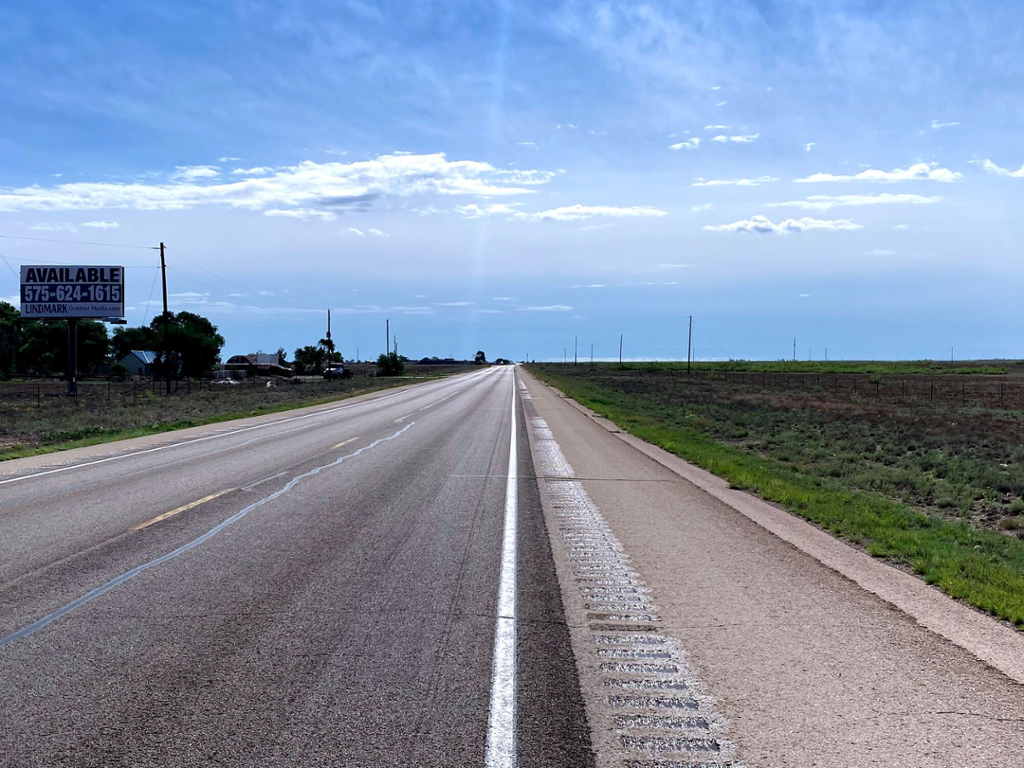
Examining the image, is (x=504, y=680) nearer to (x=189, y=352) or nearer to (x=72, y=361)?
(x=72, y=361)

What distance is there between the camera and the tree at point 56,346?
111 metres

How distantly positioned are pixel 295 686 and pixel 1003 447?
2515 cm

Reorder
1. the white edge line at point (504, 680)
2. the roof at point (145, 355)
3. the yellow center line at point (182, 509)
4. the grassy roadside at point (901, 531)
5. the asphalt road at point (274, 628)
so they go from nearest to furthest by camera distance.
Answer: the white edge line at point (504, 680) → the asphalt road at point (274, 628) → the grassy roadside at point (901, 531) → the yellow center line at point (182, 509) → the roof at point (145, 355)

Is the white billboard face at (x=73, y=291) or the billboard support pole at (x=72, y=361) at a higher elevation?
the white billboard face at (x=73, y=291)

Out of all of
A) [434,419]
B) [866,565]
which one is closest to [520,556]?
[866,565]

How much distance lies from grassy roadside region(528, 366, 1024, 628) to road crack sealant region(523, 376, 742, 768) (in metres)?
3.06

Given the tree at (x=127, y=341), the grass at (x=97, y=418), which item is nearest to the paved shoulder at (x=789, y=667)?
the grass at (x=97, y=418)

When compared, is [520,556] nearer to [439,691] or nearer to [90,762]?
[439,691]

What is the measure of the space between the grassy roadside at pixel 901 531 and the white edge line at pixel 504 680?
4.11m

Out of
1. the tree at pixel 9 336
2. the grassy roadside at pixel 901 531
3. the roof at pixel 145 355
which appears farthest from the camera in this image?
the roof at pixel 145 355

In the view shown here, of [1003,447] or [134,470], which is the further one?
[1003,447]

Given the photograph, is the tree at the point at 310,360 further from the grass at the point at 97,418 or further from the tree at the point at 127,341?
the grass at the point at 97,418

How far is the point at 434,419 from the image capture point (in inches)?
1262

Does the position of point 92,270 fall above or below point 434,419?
above
